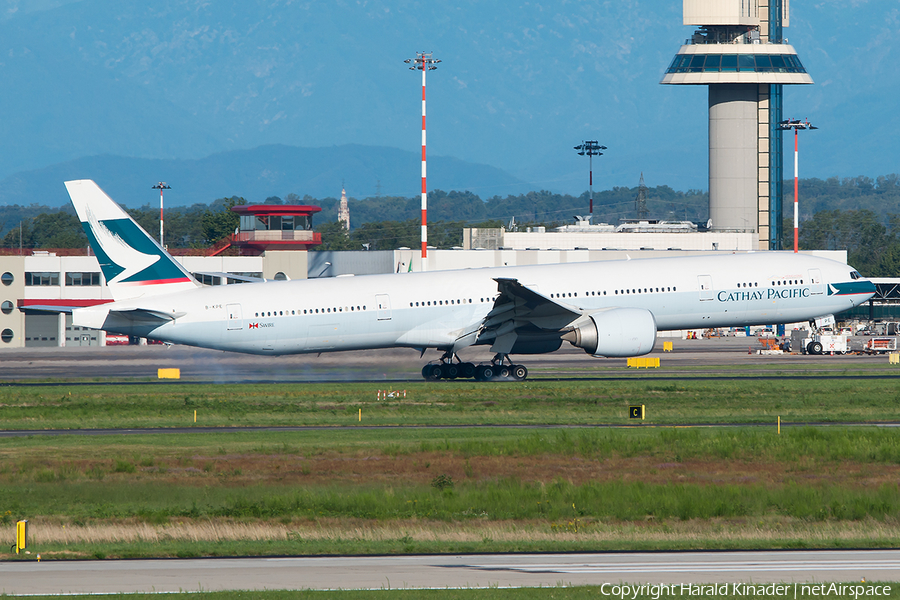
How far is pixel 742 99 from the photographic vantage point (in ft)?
460

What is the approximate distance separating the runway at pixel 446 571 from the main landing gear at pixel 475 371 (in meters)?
29.8

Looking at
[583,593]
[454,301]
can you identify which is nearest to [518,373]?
[454,301]

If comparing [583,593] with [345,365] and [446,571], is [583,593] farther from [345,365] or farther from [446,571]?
[345,365]

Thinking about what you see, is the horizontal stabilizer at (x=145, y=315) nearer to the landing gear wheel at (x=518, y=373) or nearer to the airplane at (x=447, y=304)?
the airplane at (x=447, y=304)

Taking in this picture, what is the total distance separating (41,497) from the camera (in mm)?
26922

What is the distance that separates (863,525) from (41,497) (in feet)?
62.9

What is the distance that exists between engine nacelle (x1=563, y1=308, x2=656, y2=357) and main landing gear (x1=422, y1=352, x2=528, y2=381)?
140 inches

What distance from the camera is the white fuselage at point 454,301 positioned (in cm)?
4788

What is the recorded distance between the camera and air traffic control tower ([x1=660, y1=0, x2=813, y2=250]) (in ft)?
455

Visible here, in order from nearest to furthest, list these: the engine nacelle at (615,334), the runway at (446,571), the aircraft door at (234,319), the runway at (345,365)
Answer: the runway at (446,571) → the engine nacelle at (615,334) → the aircraft door at (234,319) → the runway at (345,365)

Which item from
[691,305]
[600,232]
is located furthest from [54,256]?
[691,305]

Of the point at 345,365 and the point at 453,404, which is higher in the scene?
the point at 345,365

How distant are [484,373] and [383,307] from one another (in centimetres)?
557

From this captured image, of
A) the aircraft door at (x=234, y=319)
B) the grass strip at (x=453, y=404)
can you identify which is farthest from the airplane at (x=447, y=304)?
the grass strip at (x=453, y=404)
